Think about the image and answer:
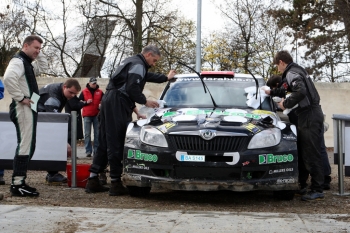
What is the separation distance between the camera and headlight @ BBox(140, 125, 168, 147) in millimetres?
7281

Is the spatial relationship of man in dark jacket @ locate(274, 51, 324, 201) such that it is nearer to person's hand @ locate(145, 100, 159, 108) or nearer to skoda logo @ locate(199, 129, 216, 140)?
skoda logo @ locate(199, 129, 216, 140)

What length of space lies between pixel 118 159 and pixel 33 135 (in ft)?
3.72

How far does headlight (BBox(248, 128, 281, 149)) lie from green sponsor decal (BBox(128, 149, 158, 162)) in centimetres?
111

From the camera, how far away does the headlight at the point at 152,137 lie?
23.9 feet

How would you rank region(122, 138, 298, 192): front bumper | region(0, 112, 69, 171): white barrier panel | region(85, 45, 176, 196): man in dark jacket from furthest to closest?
region(0, 112, 69, 171): white barrier panel < region(85, 45, 176, 196): man in dark jacket < region(122, 138, 298, 192): front bumper

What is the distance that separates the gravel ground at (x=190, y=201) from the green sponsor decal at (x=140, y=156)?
0.55 m

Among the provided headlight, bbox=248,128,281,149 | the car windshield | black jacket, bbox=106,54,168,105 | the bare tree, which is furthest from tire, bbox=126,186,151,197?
the bare tree

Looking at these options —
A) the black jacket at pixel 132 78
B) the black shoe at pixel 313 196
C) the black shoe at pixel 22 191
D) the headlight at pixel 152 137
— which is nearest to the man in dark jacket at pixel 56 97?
the black jacket at pixel 132 78

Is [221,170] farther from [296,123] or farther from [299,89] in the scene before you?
[296,123]

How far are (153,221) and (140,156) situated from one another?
1530 millimetres

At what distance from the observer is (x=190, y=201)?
781 cm

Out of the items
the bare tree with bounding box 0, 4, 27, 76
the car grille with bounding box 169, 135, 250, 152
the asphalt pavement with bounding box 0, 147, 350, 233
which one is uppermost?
the bare tree with bounding box 0, 4, 27, 76

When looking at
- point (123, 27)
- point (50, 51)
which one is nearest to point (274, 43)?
point (123, 27)

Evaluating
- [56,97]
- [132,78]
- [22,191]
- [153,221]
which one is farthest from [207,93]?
[153,221]
